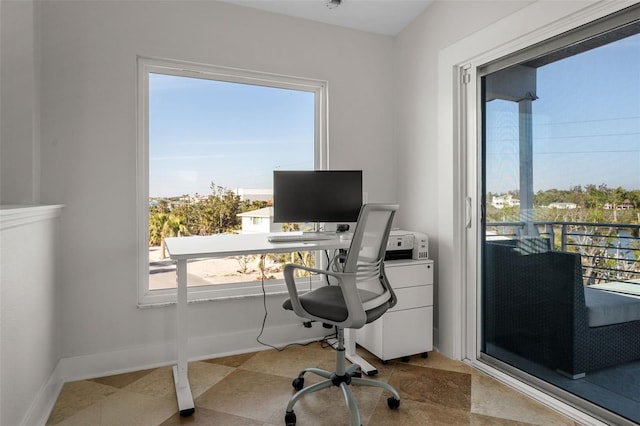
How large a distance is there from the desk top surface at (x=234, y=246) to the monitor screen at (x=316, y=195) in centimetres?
20

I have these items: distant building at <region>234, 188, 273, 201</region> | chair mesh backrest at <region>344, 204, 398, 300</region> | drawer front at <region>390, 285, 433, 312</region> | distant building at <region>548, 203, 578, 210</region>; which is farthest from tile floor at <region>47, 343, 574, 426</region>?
distant building at <region>234, 188, 273, 201</region>

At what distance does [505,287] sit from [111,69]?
293 cm

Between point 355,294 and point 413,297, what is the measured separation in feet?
3.11

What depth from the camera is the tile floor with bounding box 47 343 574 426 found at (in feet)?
6.29

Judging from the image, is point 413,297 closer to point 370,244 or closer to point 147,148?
point 370,244

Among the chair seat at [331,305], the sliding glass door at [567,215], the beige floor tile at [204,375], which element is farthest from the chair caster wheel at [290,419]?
the sliding glass door at [567,215]

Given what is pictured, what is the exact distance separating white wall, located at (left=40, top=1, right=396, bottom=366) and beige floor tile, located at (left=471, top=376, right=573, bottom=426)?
1461mm

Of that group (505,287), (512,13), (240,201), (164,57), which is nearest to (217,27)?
(164,57)

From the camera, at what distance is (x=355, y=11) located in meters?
2.89

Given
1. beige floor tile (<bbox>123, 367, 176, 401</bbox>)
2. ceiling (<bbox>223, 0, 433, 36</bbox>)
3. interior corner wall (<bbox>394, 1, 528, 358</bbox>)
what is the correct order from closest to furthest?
beige floor tile (<bbox>123, 367, 176, 401</bbox>) < interior corner wall (<bbox>394, 1, 528, 358</bbox>) < ceiling (<bbox>223, 0, 433, 36</bbox>)

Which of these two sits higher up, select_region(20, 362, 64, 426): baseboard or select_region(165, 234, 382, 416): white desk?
select_region(165, 234, 382, 416): white desk

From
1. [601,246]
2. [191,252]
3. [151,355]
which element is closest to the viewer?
[601,246]

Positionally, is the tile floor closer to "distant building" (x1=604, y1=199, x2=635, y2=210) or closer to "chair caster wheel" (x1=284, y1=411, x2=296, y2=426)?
"chair caster wheel" (x1=284, y1=411, x2=296, y2=426)

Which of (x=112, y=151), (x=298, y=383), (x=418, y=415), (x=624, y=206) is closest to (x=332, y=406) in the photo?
(x=298, y=383)
